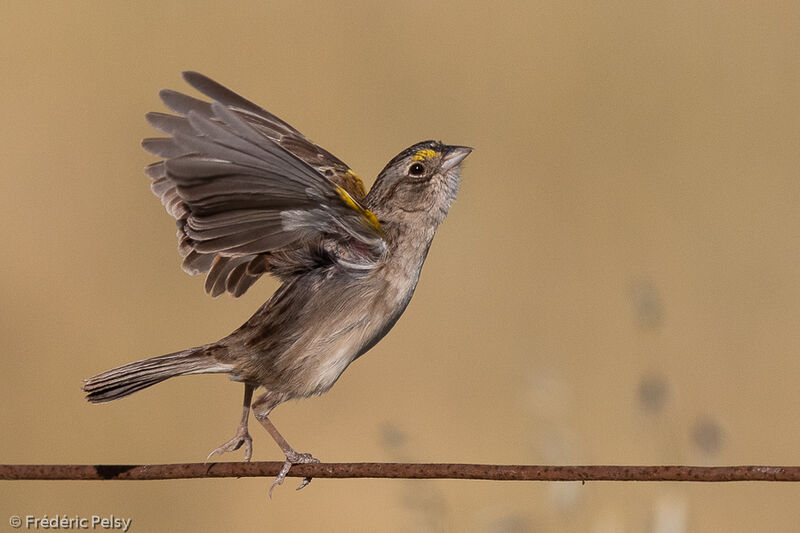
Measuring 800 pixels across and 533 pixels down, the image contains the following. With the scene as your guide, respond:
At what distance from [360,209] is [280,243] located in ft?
1.04

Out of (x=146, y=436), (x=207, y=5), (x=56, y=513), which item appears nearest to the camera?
(x=56, y=513)

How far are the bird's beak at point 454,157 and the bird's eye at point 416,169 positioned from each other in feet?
0.33

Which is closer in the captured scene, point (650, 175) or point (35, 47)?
point (650, 175)

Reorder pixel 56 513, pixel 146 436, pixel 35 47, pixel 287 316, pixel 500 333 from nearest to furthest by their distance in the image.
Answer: pixel 287 316
pixel 56 513
pixel 146 436
pixel 500 333
pixel 35 47

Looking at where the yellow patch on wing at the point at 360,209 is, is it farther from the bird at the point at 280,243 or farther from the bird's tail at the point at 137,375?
the bird's tail at the point at 137,375

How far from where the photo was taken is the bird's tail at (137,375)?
4.11 metres

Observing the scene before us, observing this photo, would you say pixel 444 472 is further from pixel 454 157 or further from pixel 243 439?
pixel 454 157

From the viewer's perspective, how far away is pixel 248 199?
3.76 metres

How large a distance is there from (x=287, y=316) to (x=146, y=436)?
9.48 ft

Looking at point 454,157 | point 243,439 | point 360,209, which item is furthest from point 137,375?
point 454,157

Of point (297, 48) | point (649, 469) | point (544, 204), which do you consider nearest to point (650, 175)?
point (544, 204)

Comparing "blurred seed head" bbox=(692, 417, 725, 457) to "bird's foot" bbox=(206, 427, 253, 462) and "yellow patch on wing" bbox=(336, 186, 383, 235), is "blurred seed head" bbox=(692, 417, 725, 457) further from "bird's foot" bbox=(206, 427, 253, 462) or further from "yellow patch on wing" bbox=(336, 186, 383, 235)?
"bird's foot" bbox=(206, 427, 253, 462)

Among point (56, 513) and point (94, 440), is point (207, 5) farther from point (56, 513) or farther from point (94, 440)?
point (56, 513)

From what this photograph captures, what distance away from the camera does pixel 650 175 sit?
29.0 feet
